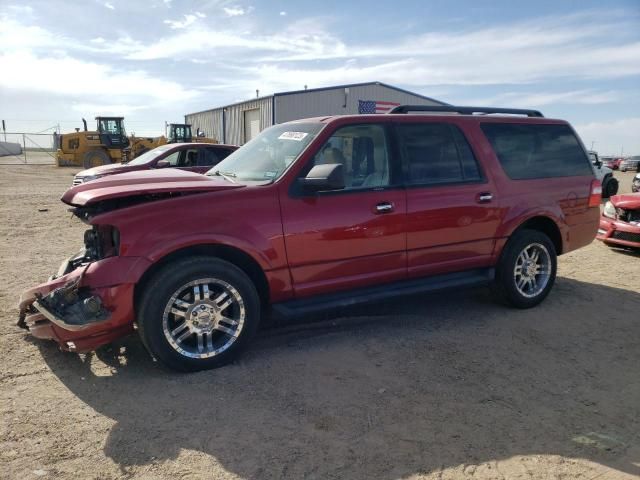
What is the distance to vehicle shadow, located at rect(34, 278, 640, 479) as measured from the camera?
8.81 ft

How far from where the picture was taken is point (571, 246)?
5301mm

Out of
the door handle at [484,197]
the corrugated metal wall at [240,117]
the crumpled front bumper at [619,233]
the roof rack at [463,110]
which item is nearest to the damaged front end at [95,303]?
the roof rack at [463,110]

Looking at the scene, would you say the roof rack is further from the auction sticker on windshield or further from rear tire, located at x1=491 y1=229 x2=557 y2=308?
rear tire, located at x1=491 y1=229 x2=557 y2=308

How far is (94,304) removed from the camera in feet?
10.6

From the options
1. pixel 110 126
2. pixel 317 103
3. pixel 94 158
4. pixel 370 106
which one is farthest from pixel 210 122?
pixel 370 106

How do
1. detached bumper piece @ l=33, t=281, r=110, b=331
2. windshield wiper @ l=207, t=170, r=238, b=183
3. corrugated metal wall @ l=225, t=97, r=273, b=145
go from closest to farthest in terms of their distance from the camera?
detached bumper piece @ l=33, t=281, r=110, b=331 → windshield wiper @ l=207, t=170, r=238, b=183 → corrugated metal wall @ l=225, t=97, r=273, b=145

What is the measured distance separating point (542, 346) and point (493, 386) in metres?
0.98

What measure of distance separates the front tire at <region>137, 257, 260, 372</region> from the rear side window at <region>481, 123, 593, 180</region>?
2914 mm

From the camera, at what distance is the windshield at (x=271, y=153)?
4.00 m

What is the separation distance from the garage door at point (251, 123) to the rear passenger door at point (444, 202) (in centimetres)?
2561

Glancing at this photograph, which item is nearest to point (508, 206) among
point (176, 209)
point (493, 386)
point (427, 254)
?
point (427, 254)

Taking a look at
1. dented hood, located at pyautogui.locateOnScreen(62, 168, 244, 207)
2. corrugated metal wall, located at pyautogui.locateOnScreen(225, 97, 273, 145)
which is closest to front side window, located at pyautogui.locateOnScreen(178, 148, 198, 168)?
dented hood, located at pyautogui.locateOnScreen(62, 168, 244, 207)

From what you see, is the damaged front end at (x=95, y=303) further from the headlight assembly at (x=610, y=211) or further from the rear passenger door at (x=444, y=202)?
the headlight assembly at (x=610, y=211)

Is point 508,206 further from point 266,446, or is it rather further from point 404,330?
point 266,446
